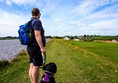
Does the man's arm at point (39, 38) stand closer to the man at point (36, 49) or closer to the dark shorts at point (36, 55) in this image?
the man at point (36, 49)

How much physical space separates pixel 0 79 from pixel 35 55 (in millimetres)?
4342

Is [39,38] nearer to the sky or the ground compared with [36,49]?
nearer to the sky

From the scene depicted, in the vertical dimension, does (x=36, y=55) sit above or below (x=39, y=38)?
below

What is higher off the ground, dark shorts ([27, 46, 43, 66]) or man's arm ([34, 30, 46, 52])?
man's arm ([34, 30, 46, 52])

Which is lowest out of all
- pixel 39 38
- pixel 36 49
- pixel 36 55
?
pixel 36 55

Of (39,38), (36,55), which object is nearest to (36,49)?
(36,55)

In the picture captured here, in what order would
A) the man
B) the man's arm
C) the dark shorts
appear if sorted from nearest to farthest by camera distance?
the man's arm → the man → the dark shorts

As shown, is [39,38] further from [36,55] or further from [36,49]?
[36,55]

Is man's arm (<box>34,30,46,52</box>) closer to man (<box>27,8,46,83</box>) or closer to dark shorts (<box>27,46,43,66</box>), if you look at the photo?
man (<box>27,8,46,83</box>)

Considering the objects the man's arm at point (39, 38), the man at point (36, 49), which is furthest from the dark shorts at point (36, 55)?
the man's arm at point (39, 38)

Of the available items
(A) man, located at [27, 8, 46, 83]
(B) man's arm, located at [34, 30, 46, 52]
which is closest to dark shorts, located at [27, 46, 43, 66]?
(A) man, located at [27, 8, 46, 83]

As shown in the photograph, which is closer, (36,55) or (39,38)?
(39,38)

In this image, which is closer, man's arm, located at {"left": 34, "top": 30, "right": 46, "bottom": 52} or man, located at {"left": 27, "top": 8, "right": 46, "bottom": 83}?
man's arm, located at {"left": 34, "top": 30, "right": 46, "bottom": 52}

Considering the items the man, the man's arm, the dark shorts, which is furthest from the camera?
the dark shorts
